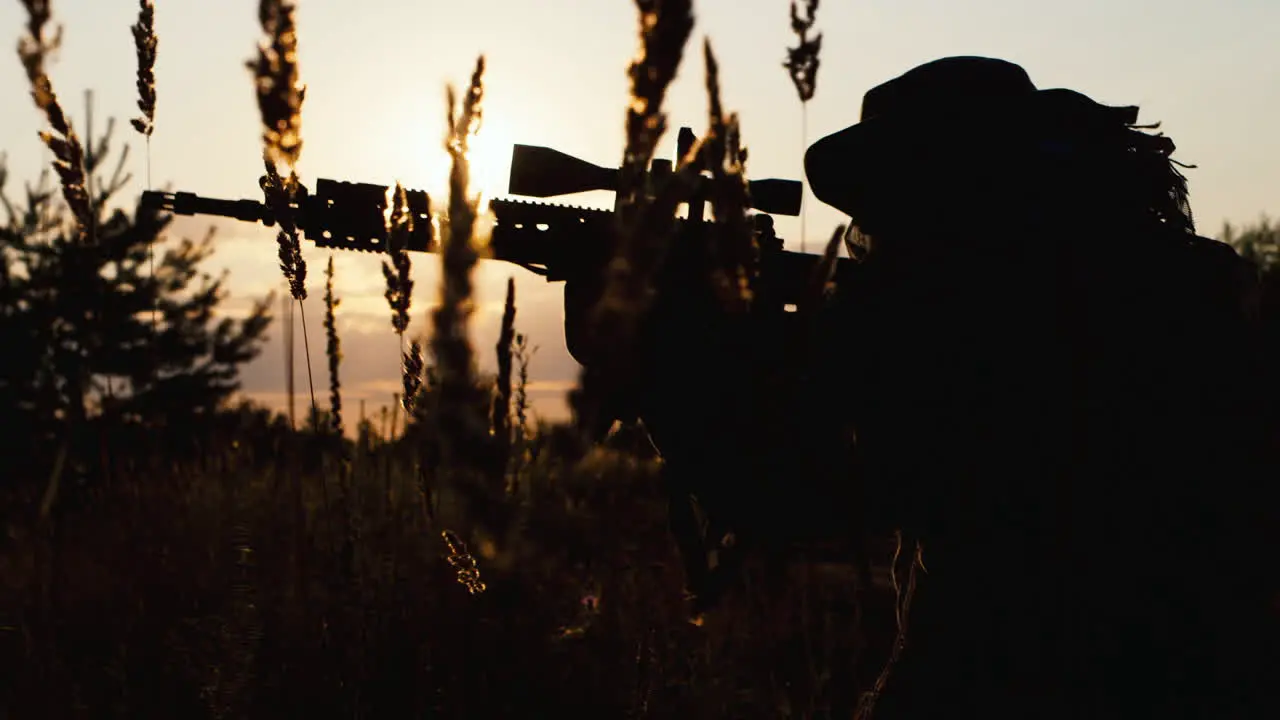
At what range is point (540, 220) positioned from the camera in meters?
2.64

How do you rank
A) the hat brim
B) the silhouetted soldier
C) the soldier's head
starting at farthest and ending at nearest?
the hat brim → the soldier's head → the silhouetted soldier

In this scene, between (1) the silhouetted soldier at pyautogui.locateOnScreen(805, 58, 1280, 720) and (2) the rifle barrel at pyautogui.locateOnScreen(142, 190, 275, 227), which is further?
(2) the rifle barrel at pyautogui.locateOnScreen(142, 190, 275, 227)

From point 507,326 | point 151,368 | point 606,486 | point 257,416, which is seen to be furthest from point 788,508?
point 257,416

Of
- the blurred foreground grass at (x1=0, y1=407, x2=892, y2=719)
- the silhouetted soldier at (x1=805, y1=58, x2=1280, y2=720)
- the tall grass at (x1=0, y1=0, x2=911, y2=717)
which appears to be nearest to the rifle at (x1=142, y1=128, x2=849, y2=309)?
the tall grass at (x1=0, y1=0, x2=911, y2=717)

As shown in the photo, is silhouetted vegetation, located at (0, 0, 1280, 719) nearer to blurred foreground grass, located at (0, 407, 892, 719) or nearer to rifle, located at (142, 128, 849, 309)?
blurred foreground grass, located at (0, 407, 892, 719)

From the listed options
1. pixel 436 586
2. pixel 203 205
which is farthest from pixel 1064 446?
pixel 203 205

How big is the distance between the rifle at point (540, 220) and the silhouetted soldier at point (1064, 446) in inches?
18.0

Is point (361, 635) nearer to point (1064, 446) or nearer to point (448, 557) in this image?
point (448, 557)

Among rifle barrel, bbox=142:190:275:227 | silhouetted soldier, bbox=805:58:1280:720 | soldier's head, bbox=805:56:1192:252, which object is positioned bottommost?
silhouetted soldier, bbox=805:58:1280:720

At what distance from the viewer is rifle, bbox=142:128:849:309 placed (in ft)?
7.57

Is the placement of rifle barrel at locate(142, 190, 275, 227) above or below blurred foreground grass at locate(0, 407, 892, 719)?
above

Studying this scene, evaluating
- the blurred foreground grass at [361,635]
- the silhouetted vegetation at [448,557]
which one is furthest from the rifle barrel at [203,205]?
the blurred foreground grass at [361,635]

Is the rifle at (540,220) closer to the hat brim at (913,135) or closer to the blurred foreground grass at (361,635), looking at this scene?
the hat brim at (913,135)

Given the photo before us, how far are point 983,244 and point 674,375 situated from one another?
72cm
